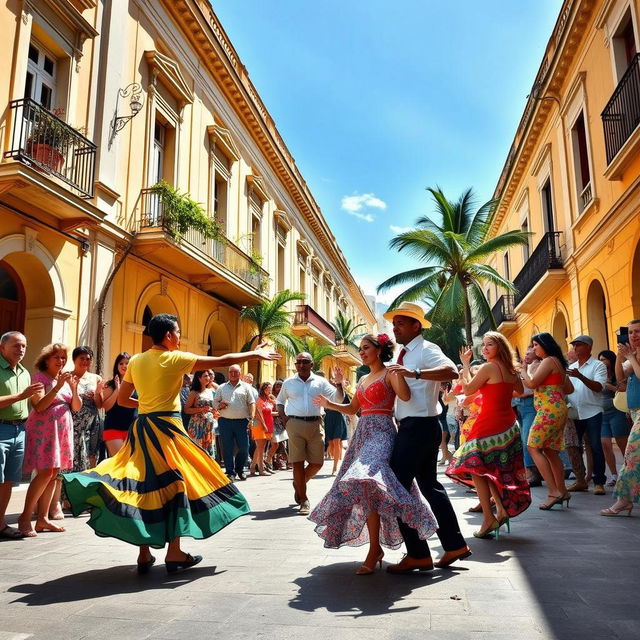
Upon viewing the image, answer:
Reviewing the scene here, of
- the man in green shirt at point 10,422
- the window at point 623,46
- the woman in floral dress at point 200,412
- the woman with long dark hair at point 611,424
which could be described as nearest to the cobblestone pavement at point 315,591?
the man in green shirt at point 10,422

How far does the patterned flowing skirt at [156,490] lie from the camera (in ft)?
12.7

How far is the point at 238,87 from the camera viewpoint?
18594 mm

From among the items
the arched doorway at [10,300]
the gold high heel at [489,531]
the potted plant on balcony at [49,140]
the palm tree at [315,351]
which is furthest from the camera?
the palm tree at [315,351]

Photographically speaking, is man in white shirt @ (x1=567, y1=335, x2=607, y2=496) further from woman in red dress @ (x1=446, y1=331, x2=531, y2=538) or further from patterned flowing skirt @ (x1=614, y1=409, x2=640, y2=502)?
woman in red dress @ (x1=446, y1=331, x2=531, y2=538)

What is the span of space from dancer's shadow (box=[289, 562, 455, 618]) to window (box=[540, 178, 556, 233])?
57.4 ft

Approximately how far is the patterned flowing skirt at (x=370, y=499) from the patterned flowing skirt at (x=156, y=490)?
28.8 inches

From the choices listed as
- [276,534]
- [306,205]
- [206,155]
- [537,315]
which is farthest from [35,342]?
[306,205]

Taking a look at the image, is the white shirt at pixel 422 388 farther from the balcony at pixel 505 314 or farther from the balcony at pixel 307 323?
the balcony at pixel 505 314

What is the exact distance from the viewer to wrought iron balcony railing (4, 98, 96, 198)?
376 inches

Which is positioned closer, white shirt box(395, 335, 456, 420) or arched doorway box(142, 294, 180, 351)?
white shirt box(395, 335, 456, 420)

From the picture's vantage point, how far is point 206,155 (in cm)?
1706

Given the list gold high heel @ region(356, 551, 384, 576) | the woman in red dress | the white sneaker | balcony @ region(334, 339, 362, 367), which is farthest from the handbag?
balcony @ region(334, 339, 362, 367)

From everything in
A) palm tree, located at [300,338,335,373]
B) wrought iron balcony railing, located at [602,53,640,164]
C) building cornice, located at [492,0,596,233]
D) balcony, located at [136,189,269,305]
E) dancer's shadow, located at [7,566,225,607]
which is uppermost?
building cornice, located at [492,0,596,233]

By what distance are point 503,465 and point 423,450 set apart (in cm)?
139
